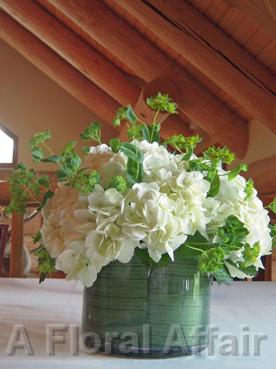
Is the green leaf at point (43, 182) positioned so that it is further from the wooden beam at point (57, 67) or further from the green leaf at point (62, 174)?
the wooden beam at point (57, 67)

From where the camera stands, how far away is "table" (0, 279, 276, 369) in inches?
31.8

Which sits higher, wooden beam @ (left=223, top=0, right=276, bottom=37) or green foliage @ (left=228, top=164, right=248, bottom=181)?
wooden beam @ (left=223, top=0, right=276, bottom=37)

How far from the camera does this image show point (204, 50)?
10.9ft

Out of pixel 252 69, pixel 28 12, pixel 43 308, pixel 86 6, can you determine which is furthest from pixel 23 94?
pixel 43 308

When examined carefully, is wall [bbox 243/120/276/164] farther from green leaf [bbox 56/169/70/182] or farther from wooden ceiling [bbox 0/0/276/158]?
green leaf [bbox 56/169/70/182]

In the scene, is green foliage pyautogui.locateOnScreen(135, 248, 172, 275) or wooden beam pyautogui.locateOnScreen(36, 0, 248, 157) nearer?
green foliage pyautogui.locateOnScreen(135, 248, 172, 275)

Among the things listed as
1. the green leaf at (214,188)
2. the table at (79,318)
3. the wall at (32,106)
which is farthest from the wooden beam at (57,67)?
the green leaf at (214,188)

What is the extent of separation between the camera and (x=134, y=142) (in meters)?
0.88

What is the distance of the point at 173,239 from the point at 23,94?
22.0 feet

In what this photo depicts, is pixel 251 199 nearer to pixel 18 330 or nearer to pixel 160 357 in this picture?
pixel 160 357

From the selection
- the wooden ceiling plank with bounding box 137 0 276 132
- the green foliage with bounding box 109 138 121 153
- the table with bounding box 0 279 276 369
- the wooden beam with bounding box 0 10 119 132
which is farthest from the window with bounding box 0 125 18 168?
the green foliage with bounding box 109 138 121 153

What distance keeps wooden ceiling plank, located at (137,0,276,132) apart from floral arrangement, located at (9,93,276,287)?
252 centimetres

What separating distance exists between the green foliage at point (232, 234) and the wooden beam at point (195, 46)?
8.59 feet

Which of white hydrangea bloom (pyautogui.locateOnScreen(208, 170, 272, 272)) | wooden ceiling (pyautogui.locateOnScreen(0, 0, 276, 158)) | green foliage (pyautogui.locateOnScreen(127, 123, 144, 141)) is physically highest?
wooden ceiling (pyautogui.locateOnScreen(0, 0, 276, 158))
